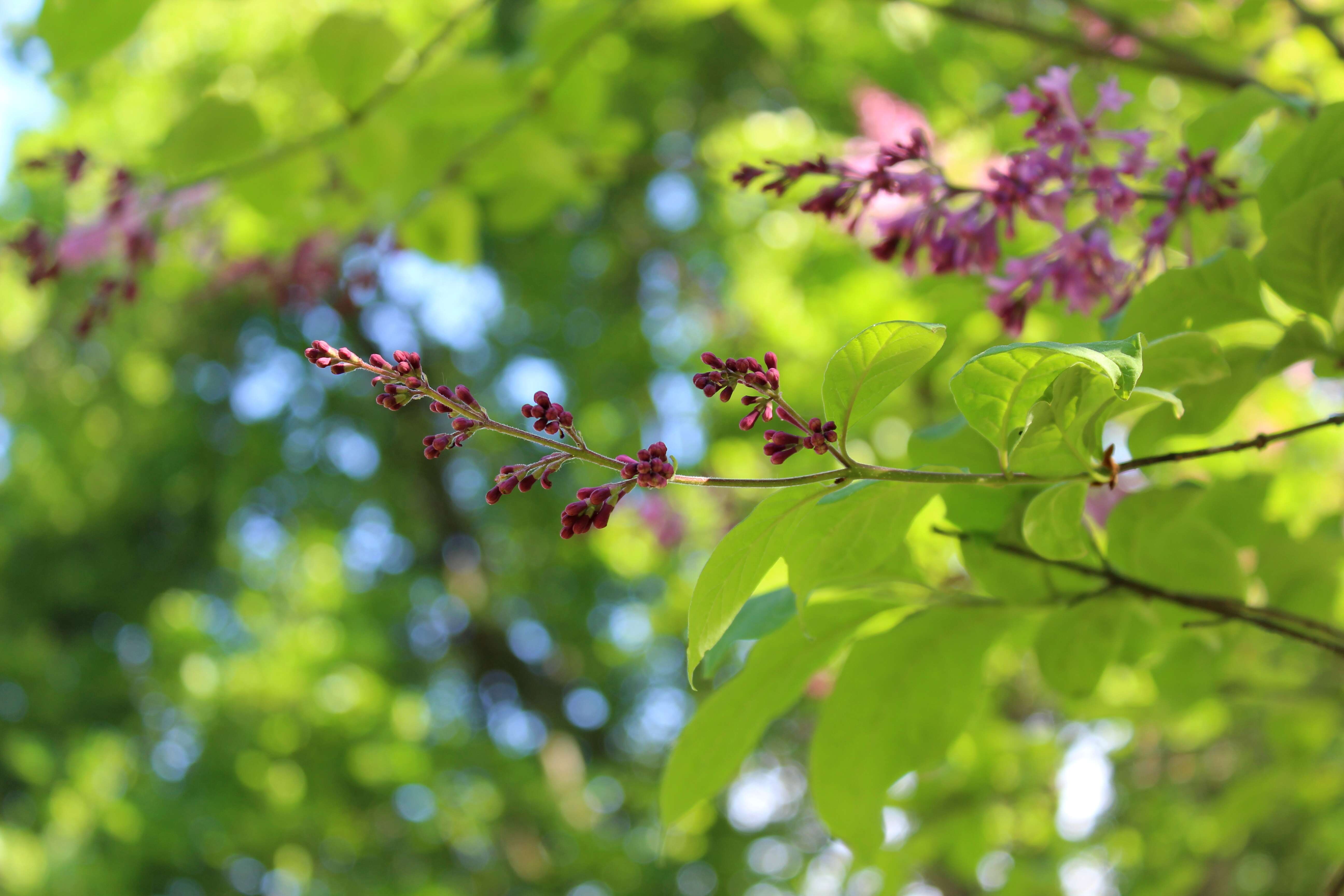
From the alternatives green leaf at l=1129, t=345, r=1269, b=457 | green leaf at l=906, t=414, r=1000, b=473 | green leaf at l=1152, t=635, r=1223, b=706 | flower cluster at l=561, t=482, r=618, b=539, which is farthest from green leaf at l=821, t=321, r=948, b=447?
green leaf at l=1152, t=635, r=1223, b=706

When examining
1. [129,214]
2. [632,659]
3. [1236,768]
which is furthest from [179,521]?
[1236,768]

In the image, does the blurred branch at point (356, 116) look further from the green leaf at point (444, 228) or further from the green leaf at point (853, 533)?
the green leaf at point (853, 533)

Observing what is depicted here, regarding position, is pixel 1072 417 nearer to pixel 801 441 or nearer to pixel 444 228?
pixel 801 441

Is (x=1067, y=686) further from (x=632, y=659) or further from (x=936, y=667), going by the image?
(x=632, y=659)

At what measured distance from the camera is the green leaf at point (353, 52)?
3.86 feet

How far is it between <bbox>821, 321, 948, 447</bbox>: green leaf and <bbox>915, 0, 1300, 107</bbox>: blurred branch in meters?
0.95

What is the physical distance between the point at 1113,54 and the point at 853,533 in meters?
1.20

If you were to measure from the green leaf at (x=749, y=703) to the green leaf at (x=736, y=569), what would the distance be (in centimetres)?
23

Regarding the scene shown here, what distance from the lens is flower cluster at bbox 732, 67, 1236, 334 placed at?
0.82 metres

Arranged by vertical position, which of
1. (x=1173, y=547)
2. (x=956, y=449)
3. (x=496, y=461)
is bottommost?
(x=496, y=461)

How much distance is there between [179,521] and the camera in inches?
324

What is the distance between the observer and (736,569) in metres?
0.53

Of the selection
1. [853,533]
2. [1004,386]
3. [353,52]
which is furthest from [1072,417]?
[353,52]

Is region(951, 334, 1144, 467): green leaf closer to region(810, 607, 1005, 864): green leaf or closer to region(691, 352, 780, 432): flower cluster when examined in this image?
region(691, 352, 780, 432): flower cluster
